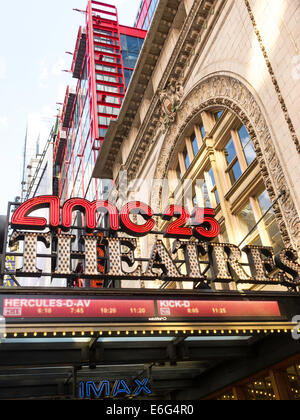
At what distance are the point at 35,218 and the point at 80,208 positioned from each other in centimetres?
162

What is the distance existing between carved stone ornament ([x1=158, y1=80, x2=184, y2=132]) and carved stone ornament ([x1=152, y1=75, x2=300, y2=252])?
337 millimetres

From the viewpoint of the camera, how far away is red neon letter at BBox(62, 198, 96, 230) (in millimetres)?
12250

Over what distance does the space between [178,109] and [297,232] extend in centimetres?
1150

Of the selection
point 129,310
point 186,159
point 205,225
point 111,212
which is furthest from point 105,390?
point 186,159

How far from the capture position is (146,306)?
9.25 m

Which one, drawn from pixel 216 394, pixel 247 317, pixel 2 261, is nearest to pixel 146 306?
pixel 247 317

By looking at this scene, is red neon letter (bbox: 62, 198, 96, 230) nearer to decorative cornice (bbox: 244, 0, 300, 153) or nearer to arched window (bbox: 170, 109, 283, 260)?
arched window (bbox: 170, 109, 283, 260)

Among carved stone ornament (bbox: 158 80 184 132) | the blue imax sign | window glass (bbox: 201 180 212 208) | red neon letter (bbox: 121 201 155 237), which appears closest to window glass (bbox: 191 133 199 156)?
carved stone ornament (bbox: 158 80 184 132)

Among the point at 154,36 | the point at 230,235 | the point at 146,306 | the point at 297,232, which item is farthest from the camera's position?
the point at 154,36

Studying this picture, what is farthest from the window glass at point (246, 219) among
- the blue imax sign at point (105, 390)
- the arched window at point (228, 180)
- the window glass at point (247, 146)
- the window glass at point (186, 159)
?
the blue imax sign at point (105, 390)

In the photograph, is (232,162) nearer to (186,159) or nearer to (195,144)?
(195,144)

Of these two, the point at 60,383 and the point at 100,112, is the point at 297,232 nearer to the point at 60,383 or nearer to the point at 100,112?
the point at 60,383

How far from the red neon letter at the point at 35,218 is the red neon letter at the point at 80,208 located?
24 centimetres

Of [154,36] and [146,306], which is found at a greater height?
[154,36]
